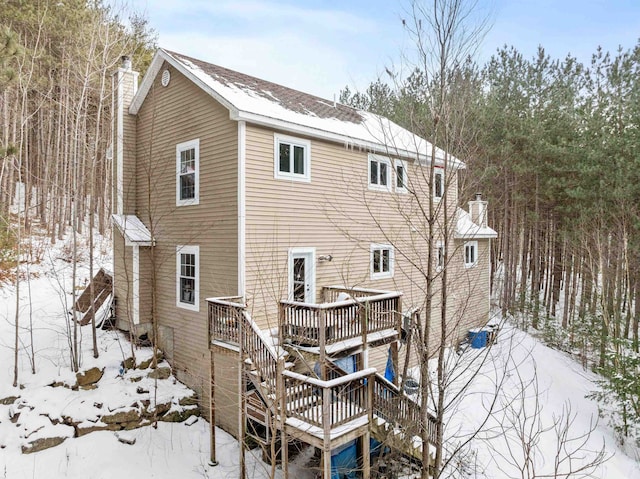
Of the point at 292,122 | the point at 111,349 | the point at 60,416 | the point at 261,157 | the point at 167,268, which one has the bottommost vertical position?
the point at 60,416

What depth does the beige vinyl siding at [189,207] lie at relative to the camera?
9.60 metres

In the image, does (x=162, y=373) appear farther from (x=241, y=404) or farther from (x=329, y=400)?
(x=329, y=400)

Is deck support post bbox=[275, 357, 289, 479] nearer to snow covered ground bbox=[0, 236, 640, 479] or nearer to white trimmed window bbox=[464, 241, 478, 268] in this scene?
snow covered ground bbox=[0, 236, 640, 479]

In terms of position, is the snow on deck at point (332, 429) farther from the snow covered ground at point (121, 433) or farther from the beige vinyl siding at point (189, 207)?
the beige vinyl siding at point (189, 207)

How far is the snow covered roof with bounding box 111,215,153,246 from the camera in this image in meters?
11.0

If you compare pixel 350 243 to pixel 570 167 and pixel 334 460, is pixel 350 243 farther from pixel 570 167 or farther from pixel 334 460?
pixel 570 167

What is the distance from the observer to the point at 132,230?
37.0 feet

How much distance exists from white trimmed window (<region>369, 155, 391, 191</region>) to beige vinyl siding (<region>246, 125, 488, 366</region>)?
0.20 metres

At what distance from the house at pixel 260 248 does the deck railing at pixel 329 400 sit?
38 mm

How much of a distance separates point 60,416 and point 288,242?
6.62 metres

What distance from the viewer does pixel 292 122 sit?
9961mm

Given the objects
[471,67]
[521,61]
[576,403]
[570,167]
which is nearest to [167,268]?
[471,67]

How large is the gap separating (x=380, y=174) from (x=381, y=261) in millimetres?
2892

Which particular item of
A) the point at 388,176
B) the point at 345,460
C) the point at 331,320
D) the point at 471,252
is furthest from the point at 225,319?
the point at 471,252
